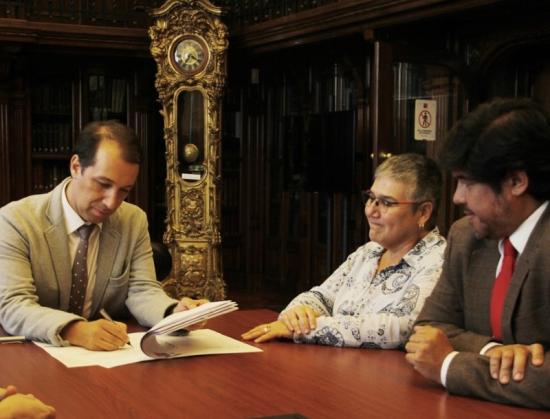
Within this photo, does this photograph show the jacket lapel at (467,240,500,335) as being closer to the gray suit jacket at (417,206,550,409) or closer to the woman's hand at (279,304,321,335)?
the gray suit jacket at (417,206,550,409)

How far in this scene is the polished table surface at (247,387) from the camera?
1.88 metres

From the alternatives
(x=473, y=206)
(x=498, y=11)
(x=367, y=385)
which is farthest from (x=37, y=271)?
(x=498, y=11)

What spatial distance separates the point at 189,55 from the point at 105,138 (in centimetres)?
475

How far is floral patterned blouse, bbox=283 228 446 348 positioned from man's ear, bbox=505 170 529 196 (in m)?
0.63

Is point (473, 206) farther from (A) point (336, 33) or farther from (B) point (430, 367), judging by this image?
(A) point (336, 33)

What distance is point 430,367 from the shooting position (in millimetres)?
2080

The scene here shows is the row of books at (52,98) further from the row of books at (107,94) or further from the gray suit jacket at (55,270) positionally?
the gray suit jacket at (55,270)

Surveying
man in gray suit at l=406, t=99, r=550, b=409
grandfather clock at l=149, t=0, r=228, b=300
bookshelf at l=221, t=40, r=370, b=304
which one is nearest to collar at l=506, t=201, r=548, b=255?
man in gray suit at l=406, t=99, r=550, b=409

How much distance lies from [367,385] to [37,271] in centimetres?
127

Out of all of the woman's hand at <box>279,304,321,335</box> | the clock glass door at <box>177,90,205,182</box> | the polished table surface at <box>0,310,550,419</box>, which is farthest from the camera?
the clock glass door at <box>177,90,205,182</box>

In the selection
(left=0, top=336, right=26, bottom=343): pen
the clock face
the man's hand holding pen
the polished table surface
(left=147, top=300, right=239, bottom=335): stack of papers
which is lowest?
the polished table surface

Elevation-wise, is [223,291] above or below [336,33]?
below

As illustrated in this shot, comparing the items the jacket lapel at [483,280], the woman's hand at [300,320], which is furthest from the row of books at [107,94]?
the jacket lapel at [483,280]

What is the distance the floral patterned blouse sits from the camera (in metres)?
2.56
